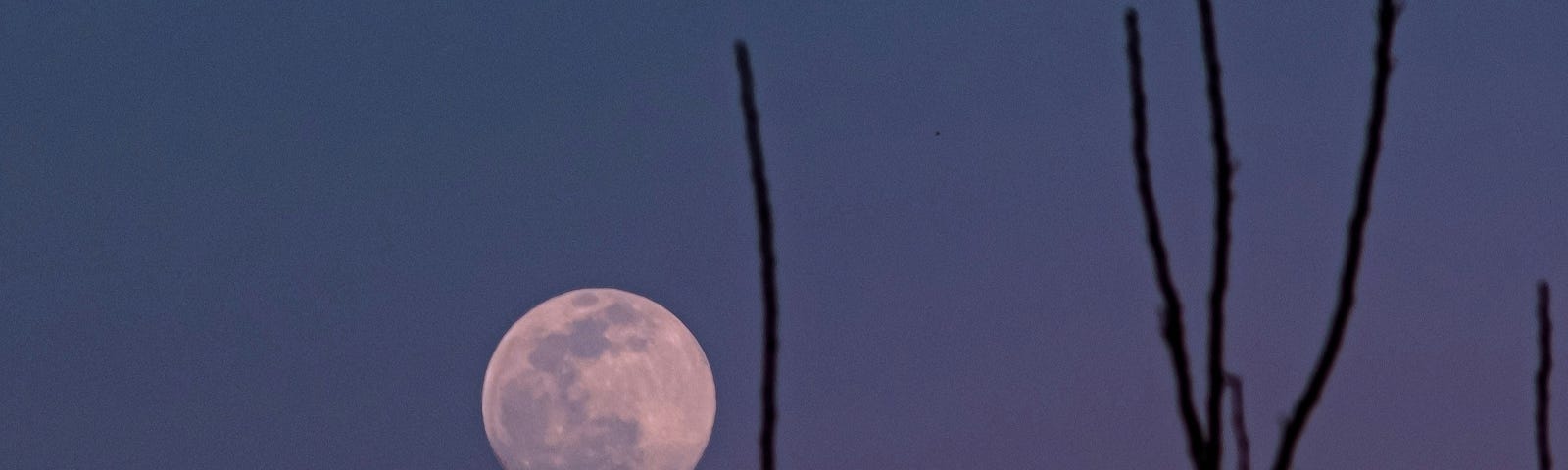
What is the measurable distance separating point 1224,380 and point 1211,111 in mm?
296

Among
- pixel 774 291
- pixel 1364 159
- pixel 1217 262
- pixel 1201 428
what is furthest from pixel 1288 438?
pixel 774 291

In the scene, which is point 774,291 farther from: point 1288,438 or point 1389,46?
point 1389,46

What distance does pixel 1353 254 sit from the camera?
1.48 metres

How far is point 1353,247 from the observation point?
147 cm

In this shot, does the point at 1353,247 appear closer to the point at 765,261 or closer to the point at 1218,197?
the point at 1218,197

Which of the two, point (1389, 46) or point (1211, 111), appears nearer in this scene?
point (1389, 46)

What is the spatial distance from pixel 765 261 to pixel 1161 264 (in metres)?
0.43

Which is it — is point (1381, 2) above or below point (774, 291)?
above

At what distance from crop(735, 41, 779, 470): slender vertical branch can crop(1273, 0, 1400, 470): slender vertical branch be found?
1.75ft

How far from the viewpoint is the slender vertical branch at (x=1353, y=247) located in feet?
4.72

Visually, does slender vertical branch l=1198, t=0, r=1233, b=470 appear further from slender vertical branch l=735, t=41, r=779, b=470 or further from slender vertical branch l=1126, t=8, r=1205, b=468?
slender vertical branch l=735, t=41, r=779, b=470

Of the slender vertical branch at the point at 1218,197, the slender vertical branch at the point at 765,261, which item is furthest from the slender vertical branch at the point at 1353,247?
the slender vertical branch at the point at 765,261

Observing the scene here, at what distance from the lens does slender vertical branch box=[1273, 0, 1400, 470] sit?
4.72 feet

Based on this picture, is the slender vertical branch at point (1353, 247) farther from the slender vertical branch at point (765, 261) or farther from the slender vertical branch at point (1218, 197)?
the slender vertical branch at point (765, 261)
